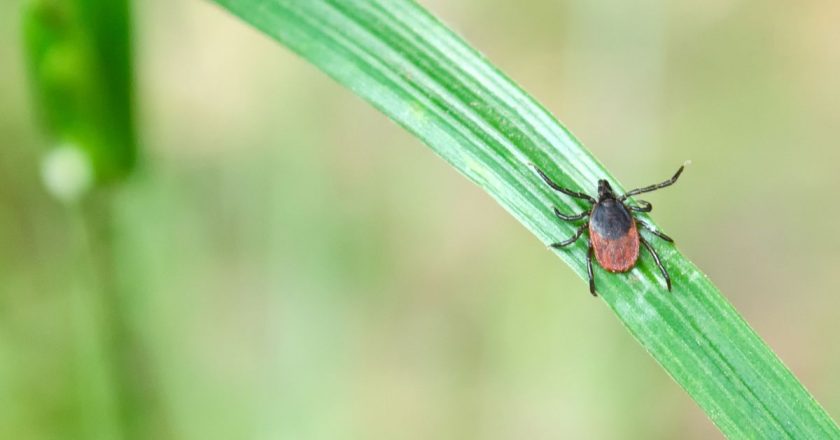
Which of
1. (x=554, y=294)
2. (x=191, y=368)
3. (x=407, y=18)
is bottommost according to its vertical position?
(x=191, y=368)

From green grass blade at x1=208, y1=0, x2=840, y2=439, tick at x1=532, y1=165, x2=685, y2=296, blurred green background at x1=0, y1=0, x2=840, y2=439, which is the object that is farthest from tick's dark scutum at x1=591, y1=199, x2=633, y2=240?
blurred green background at x1=0, y1=0, x2=840, y2=439

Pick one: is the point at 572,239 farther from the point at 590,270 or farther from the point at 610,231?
the point at 610,231

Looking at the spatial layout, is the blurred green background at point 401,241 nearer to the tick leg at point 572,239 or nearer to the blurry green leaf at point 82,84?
the blurry green leaf at point 82,84

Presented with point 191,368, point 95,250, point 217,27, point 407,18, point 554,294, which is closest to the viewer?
point 407,18

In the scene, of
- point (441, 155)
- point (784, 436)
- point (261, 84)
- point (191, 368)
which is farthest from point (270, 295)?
point (784, 436)

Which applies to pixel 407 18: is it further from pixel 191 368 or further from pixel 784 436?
pixel 191 368

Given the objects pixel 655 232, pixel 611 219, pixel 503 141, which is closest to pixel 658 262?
pixel 655 232
